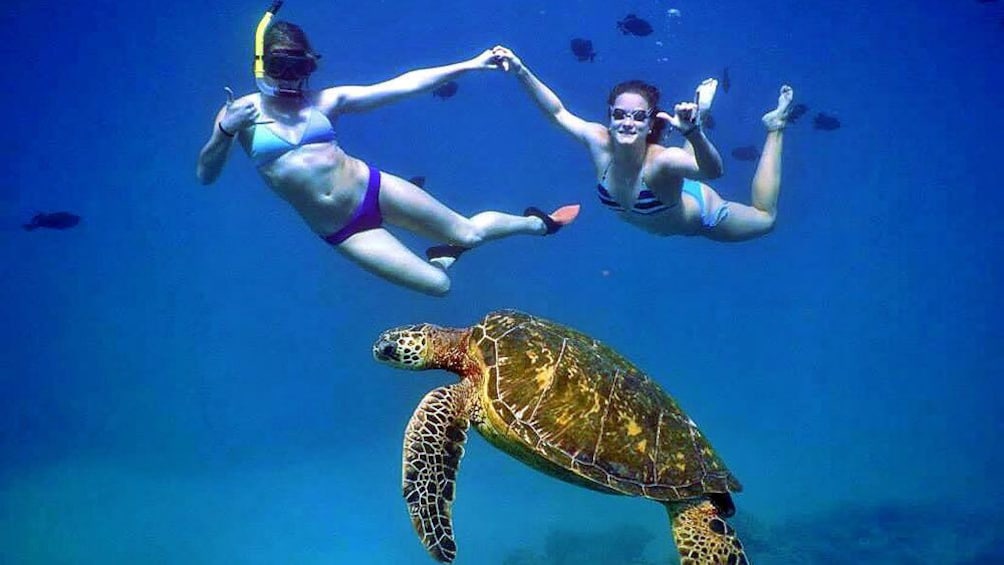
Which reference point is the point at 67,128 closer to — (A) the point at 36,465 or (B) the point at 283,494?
(A) the point at 36,465

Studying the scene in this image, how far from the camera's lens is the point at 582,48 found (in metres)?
11.8

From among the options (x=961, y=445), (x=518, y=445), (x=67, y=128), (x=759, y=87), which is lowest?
(x=518, y=445)

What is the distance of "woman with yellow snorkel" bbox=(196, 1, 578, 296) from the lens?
5539 mm

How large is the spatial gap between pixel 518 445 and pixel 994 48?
4281 cm

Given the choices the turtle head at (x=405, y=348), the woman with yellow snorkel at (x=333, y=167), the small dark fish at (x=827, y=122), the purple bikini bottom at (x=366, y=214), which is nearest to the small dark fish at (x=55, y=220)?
the woman with yellow snorkel at (x=333, y=167)

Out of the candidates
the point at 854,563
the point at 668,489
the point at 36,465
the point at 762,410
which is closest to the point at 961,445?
the point at 762,410

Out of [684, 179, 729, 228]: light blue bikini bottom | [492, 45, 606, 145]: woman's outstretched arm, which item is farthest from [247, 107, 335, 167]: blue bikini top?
[684, 179, 729, 228]: light blue bikini bottom

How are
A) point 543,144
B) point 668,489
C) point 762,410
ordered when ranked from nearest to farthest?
point 668,489 < point 762,410 < point 543,144

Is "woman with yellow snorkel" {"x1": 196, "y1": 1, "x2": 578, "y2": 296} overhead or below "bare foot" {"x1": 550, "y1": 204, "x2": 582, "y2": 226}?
below

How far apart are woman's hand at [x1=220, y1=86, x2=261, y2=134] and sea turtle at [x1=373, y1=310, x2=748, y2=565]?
2440mm

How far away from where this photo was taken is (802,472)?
19.3 meters

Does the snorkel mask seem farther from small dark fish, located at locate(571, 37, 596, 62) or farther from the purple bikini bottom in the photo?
small dark fish, located at locate(571, 37, 596, 62)

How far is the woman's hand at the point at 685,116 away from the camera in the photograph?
4859 mm

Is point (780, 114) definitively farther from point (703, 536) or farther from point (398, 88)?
point (703, 536)
